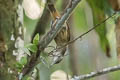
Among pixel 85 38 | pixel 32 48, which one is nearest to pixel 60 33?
pixel 32 48

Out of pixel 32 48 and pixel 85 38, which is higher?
pixel 85 38

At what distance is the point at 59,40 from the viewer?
27.6 inches

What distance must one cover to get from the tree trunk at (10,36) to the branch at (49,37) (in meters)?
0.05

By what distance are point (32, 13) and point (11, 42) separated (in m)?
0.62

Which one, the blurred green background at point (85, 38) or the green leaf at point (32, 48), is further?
the blurred green background at point (85, 38)

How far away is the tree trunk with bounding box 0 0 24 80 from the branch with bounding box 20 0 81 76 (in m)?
0.05

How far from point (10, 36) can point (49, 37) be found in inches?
6.6

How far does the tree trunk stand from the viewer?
72cm

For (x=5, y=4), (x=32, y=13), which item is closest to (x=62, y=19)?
(x=5, y=4)

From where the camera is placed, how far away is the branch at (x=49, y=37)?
60 centimetres

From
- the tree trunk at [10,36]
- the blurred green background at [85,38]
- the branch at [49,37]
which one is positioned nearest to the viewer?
the branch at [49,37]

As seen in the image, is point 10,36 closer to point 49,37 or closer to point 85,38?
point 49,37

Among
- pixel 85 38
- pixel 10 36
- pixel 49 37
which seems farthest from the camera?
pixel 85 38

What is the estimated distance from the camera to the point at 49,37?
0.62 meters
